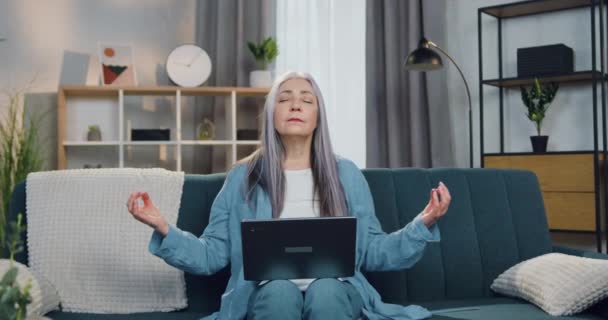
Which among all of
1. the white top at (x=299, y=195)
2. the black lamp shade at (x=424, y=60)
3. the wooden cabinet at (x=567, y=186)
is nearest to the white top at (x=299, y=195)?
the white top at (x=299, y=195)

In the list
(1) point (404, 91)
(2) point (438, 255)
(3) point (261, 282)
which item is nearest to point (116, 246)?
(3) point (261, 282)

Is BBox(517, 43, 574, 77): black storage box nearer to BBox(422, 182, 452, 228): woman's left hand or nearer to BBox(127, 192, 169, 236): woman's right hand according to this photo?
BBox(422, 182, 452, 228): woman's left hand

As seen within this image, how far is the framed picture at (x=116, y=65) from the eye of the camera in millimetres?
4102

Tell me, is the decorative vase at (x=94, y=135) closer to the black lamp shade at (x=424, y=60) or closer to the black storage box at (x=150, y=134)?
the black storage box at (x=150, y=134)

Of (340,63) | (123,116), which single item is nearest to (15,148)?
(123,116)

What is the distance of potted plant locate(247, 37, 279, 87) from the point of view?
4168 millimetres

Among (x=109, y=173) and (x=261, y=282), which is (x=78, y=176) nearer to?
(x=109, y=173)

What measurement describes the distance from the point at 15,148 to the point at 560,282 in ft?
10.2

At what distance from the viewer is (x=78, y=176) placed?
83.0 inches

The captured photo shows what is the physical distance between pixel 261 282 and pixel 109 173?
1.98 ft

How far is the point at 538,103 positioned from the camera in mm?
3623

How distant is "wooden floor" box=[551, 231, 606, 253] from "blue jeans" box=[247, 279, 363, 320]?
227cm

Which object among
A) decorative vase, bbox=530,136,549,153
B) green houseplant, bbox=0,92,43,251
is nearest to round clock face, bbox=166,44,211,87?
green houseplant, bbox=0,92,43,251

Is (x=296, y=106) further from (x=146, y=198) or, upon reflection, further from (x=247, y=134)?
(x=247, y=134)
